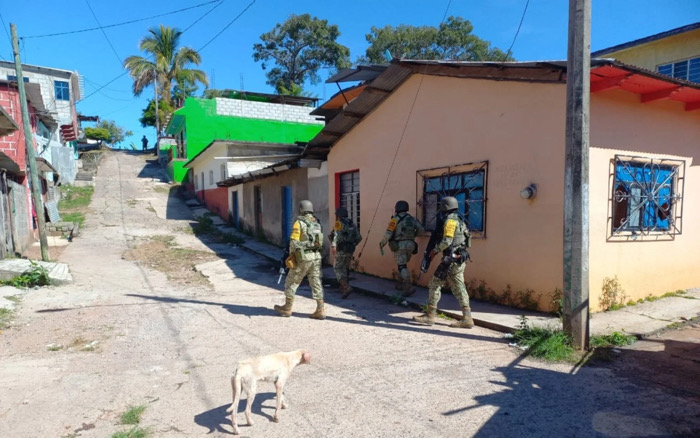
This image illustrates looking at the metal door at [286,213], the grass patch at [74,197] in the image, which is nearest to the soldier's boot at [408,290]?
the metal door at [286,213]

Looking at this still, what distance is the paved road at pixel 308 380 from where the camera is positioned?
3.16 m

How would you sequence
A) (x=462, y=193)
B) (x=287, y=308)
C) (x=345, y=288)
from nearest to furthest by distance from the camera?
1. (x=287, y=308)
2. (x=462, y=193)
3. (x=345, y=288)

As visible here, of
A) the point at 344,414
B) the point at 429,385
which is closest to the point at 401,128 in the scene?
the point at 429,385

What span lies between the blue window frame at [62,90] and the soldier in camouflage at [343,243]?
30.1 metres

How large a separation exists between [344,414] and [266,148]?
50.9ft

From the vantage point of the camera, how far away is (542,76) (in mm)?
5883

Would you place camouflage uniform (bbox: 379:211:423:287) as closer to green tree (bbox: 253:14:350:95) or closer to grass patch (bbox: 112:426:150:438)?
grass patch (bbox: 112:426:150:438)

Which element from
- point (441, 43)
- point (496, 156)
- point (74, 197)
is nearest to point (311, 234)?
point (496, 156)

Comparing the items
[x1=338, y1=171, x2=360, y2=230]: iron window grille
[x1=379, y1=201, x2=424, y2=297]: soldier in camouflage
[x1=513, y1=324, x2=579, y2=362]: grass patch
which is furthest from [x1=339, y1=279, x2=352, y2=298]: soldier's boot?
[x1=513, y1=324, x2=579, y2=362]: grass patch

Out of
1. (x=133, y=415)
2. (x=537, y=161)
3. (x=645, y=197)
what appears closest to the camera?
(x=133, y=415)

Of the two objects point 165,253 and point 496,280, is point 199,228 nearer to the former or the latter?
point 165,253

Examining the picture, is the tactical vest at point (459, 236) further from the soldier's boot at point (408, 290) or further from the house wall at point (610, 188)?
the soldier's boot at point (408, 290)

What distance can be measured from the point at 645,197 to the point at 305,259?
17.6ft

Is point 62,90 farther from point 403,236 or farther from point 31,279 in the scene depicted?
point 403,236
